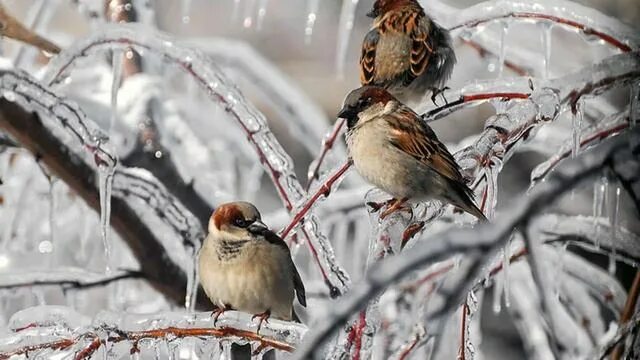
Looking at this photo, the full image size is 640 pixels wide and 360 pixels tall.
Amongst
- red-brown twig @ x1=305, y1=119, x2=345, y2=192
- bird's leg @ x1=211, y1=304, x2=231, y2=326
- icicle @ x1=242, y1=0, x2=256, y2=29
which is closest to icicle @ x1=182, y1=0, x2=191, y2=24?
icicle @ x1=242, y1=0, x2=256, y2=29

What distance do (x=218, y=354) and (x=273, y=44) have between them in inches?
23.9

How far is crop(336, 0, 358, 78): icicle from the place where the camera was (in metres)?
1.55

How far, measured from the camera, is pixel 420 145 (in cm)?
118

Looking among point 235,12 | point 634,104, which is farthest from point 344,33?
point 634,104

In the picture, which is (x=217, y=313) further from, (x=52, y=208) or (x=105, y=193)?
(x=52, y=208)

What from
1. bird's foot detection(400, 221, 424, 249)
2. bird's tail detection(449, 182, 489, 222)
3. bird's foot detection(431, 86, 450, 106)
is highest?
bird's foot detection(431, 86, 450, 106)

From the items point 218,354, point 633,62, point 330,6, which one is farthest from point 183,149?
point 633,62

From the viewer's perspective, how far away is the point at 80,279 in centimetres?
159

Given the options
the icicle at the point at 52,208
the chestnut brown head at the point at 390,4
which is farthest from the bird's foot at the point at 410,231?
the icicle at the point at 52,208

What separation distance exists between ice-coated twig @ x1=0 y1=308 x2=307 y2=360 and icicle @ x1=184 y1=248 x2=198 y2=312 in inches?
9.6

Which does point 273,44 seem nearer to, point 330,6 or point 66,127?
point 330,6

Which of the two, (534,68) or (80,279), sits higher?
(534,68)

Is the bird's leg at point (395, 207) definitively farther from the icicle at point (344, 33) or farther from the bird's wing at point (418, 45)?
the icicle at point (344, 33)

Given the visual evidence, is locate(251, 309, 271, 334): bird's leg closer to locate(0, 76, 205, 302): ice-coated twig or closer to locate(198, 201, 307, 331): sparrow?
locate(198, 201, 307, 331): sparrow
